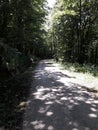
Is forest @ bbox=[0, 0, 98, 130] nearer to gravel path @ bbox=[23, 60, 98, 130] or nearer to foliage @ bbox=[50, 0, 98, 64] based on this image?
foliage @ bbox=[50, 0, 98, 64]

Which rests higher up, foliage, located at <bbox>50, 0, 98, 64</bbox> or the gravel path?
foliage, located at <bbox>50, 0, 98, 64</bbox>

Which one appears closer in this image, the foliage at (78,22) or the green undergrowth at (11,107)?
the green undergrowth at (11,107)

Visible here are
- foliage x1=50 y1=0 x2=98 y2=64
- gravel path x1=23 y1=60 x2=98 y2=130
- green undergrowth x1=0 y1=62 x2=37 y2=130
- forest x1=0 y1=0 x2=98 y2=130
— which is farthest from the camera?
foliage x1=50 y1=0 x2=98 y2=64

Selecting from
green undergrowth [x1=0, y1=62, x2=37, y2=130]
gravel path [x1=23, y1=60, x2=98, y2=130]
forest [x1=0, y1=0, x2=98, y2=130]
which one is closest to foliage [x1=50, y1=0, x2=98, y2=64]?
forest [x1=0, y1=0, x2=98, y2=130]

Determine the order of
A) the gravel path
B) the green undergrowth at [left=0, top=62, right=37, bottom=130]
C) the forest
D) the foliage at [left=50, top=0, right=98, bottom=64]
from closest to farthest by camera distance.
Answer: the gravel path, the green undergrowth at [left=0, top=62, right=37, bottom=130], the forest, the foliage at [left=50, top=0, right=98, bottom=64]

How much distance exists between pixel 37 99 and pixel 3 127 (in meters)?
3.22

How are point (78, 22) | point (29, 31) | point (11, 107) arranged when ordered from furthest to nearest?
1. point (78, 22)
2. point (29, 31)
3. point (11, 107)

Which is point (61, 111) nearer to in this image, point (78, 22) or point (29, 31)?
point (29, 31)

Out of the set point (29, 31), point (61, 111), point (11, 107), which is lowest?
point (11, 107)

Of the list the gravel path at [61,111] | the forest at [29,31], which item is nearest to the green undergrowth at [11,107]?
the forest at [29,31]

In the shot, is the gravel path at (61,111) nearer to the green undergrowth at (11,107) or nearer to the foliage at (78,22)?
the green undergrowth at (11,107)

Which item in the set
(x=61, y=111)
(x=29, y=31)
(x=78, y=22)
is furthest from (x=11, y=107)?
(x=78, y=22)

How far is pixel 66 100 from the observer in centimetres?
873

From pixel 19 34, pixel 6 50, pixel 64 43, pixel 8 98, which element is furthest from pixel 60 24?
pixel 8 98
